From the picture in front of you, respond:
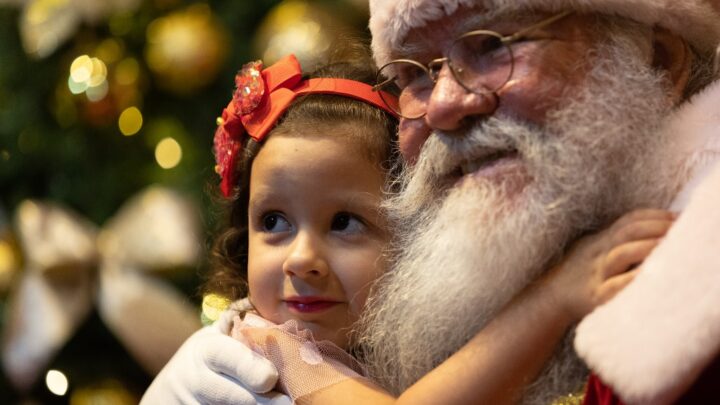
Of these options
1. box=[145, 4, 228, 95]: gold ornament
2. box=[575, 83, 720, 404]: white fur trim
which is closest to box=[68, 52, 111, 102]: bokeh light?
box=[145, 4, 228, 95]: gold ornament

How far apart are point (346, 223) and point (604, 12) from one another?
19.6 inches

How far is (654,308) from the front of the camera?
0.87m

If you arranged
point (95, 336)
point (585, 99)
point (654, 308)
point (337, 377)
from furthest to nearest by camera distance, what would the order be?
point (95, 336)
point (337, 377)
point (585, 99)
point (654, 308)

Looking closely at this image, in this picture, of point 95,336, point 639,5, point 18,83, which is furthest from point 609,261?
point 18,83

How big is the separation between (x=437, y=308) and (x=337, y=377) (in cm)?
22

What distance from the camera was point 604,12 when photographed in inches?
43.1

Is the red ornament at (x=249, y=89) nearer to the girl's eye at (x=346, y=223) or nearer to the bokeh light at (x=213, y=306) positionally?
the girl's eye at (x=346, y=223)

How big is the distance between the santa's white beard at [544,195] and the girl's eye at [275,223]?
322 millimetres

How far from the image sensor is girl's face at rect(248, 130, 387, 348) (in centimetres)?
138

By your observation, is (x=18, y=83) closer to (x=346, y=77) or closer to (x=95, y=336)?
(x=95, y=336)

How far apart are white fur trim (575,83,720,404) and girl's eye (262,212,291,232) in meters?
0.60

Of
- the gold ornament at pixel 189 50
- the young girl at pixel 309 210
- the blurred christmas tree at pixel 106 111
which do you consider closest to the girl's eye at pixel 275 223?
the young girl at pixel 309 210

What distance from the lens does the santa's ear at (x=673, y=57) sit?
3.74 feet

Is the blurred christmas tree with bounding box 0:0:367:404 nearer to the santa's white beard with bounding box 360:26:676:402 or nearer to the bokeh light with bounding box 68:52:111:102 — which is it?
the bokeh light with bounding box 68:52:111:102
